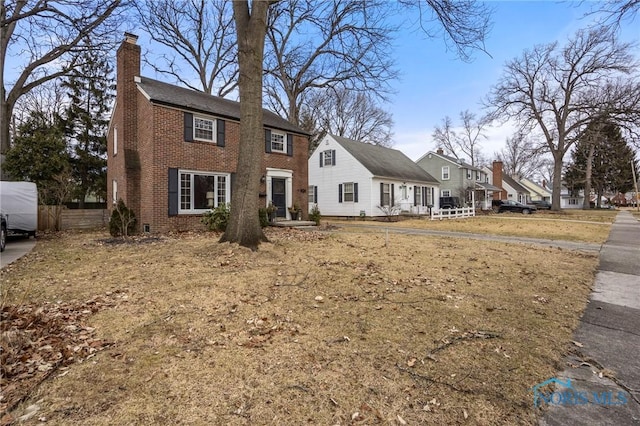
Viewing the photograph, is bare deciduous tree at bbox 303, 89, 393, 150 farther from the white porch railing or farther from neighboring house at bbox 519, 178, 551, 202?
neighboring house at bbox 519, 178, 551, 202

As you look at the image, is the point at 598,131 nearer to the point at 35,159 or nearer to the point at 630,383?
the point at 630,383

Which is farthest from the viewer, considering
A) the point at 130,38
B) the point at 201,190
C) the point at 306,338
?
the point at 201,190

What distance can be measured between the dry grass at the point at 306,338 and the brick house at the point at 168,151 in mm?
5777

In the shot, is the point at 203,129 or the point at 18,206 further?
the point at 203,129

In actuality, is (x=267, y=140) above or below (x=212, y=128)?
below

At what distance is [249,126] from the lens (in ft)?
23.7

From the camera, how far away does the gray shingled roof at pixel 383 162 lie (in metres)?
21.9

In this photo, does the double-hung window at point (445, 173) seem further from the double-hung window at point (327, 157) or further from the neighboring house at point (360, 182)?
the double-hung window at point (327, 157)

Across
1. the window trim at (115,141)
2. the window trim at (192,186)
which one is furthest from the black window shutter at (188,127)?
the window trim at (115,141)

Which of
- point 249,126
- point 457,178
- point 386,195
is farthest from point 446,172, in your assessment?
point 249,126

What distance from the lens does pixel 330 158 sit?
2334 cm

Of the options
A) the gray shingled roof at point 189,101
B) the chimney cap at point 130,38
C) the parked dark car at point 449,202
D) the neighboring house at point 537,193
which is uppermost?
the chimney cap at point 130,38

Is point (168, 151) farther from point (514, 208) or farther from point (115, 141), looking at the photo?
point (514, 208)

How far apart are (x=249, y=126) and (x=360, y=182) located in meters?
14.9
